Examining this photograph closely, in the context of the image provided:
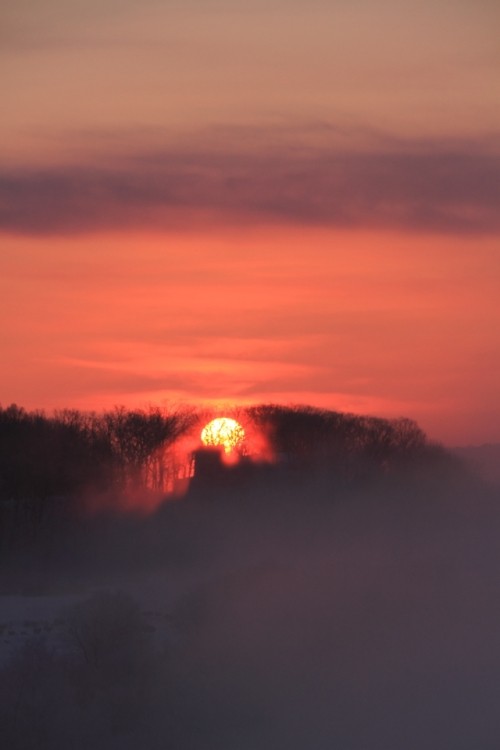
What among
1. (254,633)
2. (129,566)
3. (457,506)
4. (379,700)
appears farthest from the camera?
(457,506)

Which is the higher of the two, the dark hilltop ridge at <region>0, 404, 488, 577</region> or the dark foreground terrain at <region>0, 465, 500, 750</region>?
the dark hilltop ridge at <region>0, 404, 488, 577</region>

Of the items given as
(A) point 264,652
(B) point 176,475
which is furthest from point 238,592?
(B) point 176,475

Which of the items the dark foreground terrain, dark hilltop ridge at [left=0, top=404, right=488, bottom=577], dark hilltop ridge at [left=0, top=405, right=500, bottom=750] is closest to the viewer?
the dark foreground terrain

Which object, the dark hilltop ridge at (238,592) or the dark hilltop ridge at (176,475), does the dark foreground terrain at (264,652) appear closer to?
the dark hilltop ridge at (238,592)

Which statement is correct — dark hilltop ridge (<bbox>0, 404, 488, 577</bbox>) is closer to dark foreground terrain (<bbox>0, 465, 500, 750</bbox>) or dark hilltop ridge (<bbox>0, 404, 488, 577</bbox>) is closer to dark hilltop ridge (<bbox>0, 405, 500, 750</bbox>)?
→ dark hilltop ridge (<bbox>0, 405, 500, 750</bbox>)

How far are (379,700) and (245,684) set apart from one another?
Answer: 284 centimetres

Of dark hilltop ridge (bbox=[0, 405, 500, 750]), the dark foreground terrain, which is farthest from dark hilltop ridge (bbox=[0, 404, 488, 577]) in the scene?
the dark foreground terrain

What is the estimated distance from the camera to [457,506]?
3130 inches

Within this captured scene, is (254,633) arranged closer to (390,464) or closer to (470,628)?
(470,628)

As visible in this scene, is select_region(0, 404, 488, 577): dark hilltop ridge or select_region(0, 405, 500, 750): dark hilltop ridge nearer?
select_region(0, 405, 500, 750): dark hilltop ridge

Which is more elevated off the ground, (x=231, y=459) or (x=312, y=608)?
(x=231, y=459)

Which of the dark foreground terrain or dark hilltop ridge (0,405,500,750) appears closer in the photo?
the dark foreground terrain

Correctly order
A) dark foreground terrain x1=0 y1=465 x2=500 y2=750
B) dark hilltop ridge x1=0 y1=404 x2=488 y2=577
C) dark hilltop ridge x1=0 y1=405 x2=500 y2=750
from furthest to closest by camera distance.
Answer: dark hilltop ridge x1=0 y1=404 x2=488 y2=577
dark hilltop ridge x1=0 y1=405 x2=500 y2=750
dark foreground terrain x1=0 y1=465 x2=500 y2=750

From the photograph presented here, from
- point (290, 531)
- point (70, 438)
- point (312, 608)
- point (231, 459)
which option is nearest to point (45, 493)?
point (70, 438)
